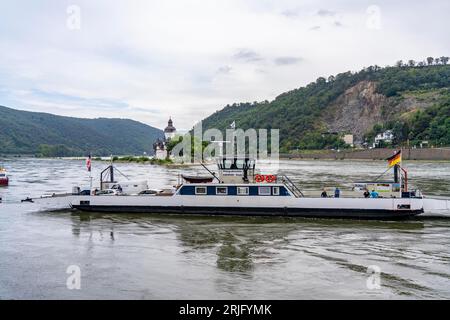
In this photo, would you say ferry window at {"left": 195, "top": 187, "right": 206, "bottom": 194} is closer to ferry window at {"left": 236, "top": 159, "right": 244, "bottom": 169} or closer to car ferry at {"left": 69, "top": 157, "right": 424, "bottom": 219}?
car ferry at {"left": 69, "top": 157, "right": 424, "bottom": 219}

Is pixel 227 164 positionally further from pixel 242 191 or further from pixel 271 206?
pixel 271 206

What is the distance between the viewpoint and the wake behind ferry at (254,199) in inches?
1280

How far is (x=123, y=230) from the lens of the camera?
1180 inches

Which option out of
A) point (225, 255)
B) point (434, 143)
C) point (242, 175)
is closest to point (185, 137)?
point (434, 143)

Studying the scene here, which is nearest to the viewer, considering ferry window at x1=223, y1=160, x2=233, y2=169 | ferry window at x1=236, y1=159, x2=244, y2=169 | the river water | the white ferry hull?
the river water

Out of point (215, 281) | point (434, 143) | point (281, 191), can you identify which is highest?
point (434, 143)

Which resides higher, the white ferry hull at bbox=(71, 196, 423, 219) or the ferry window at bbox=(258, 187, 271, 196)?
the ferry window at bbox=(258, 187, 271, 196)

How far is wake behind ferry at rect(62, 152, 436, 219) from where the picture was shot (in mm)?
32500

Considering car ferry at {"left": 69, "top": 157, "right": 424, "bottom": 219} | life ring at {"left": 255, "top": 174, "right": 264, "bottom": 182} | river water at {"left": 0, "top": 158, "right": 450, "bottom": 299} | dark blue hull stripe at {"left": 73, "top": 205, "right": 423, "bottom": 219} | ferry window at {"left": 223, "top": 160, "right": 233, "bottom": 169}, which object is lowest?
river water at {"left": 0, "top": 158, "right": 450, "bottom": 299}

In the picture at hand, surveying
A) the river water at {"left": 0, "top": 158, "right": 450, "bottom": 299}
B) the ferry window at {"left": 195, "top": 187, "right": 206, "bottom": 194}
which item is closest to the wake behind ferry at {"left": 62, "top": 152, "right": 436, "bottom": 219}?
the ferry window at {"left": 195, "top": 187, "right": 206, "bottom": 194}

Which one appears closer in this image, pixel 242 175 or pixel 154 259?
pixel 154 259

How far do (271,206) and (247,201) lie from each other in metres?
1.84
